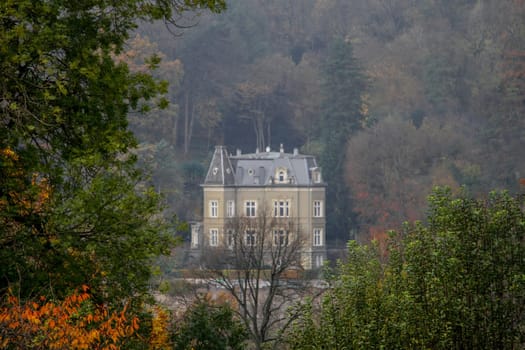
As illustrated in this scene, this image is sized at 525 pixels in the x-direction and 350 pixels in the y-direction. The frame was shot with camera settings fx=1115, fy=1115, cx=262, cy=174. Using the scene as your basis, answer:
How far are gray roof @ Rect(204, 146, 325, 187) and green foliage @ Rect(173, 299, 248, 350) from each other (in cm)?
4553

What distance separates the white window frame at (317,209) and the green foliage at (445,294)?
4972 cm

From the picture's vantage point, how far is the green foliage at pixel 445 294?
12.0 m

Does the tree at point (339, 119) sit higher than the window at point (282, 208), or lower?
higher

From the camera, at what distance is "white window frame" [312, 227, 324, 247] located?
206 feet

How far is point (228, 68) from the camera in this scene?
77.6 m

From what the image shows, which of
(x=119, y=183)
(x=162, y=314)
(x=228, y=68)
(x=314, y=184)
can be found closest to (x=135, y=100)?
(x=119, y=183)

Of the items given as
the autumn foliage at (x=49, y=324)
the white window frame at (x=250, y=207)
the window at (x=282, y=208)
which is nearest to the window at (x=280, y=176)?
the window at (x=282, y=208)

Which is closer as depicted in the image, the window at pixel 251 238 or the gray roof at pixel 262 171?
the window at pixel 251 238

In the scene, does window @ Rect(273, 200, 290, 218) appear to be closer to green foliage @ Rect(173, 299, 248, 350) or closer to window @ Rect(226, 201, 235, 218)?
window @ Rect(226, 201, 235, 218)

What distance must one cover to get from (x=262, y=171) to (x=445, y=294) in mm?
51650

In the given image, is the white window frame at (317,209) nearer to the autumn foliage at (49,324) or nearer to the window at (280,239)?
the window at (280,239)

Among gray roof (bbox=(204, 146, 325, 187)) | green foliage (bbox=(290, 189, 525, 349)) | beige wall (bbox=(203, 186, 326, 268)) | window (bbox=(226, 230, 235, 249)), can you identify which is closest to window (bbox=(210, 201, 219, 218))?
beige wall (bbox=(203, 186, 326, 268))

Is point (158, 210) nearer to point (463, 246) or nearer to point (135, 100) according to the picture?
point (135, 100)

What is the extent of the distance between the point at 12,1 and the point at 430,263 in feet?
17.9
